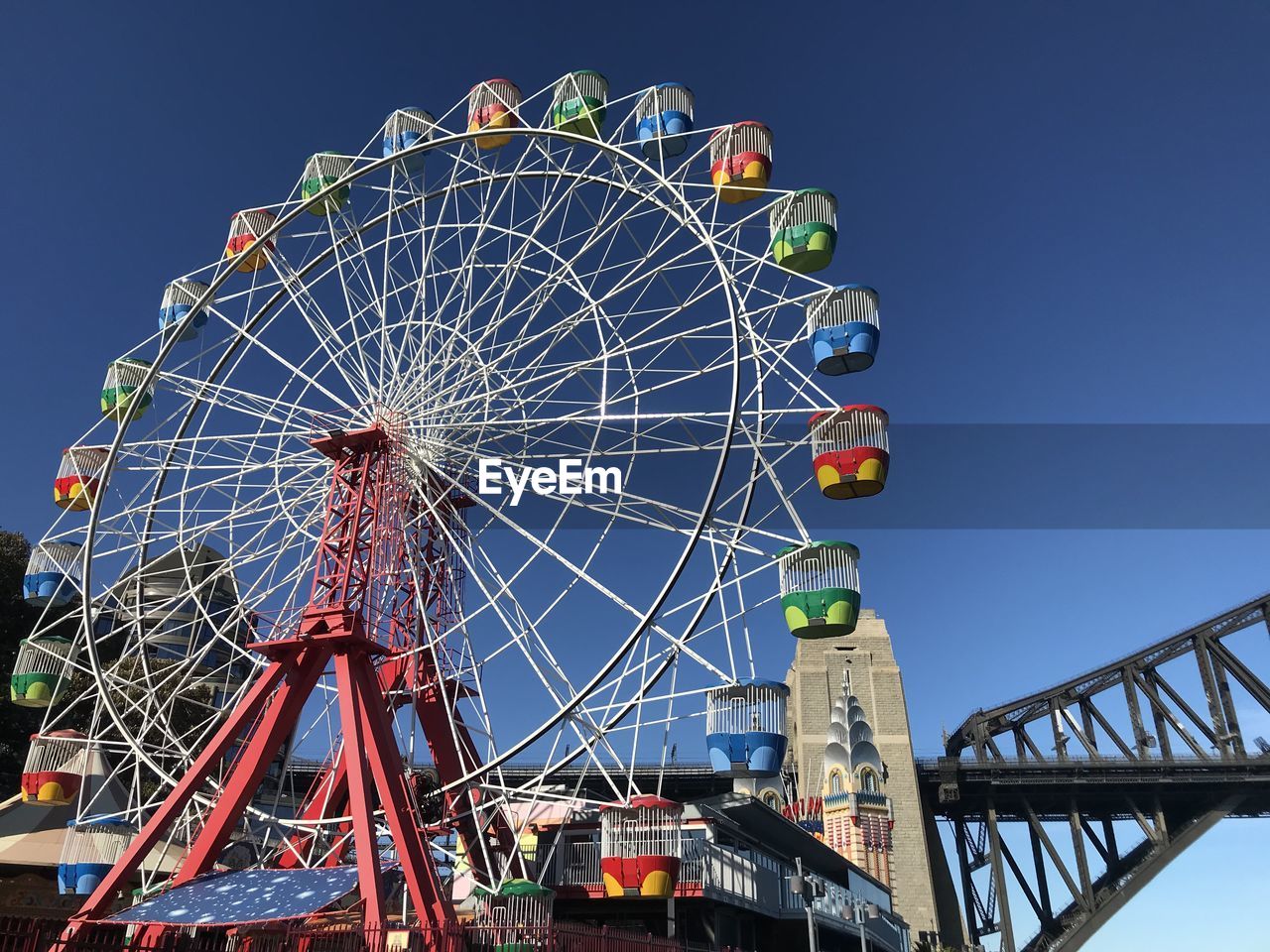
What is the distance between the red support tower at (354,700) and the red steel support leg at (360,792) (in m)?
0.02

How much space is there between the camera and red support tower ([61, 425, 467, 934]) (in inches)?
677

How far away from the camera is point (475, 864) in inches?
877

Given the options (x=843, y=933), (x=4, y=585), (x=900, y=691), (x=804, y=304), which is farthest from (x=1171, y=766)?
(x=4, y=585)

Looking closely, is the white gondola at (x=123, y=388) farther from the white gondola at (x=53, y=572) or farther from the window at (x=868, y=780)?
the window at (x=868, y=780)

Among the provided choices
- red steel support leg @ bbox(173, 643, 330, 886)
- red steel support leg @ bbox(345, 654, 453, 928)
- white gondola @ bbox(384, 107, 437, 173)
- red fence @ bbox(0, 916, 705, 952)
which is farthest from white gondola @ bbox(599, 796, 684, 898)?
white gondola @ bbox(384, 107, 437, 173)

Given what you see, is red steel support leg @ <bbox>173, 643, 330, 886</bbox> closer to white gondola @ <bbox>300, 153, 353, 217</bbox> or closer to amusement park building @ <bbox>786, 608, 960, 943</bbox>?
white gondola @ <bbox>300, 153, 353, 217</bbox>

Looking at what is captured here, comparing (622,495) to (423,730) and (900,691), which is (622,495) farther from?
(900,691)

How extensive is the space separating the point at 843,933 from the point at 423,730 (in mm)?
21309

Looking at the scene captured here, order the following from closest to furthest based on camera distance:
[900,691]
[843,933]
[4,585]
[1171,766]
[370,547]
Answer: [370,547] → [843,933] → [4,585] → [1171,766] → [900,691]

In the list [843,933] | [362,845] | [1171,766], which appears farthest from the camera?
[1171,766]

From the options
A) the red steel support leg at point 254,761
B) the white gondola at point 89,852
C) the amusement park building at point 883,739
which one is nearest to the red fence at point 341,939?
the red steel support leg at point 254,761

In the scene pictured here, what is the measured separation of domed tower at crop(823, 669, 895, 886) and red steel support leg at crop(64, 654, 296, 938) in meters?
31.1

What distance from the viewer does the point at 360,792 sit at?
17.3 metres

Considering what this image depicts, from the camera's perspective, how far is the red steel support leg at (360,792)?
16.0m
